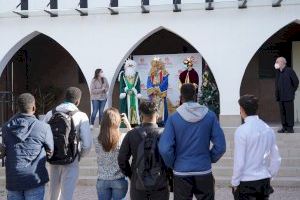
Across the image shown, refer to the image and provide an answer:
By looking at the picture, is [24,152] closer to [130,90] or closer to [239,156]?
[239,156]

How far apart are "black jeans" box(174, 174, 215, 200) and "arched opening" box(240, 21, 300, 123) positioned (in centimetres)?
998

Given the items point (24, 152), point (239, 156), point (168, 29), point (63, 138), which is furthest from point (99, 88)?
point (239, 156)

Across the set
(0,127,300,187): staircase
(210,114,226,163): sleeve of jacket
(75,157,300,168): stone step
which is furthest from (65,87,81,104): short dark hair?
(75,157,300,168): stone step

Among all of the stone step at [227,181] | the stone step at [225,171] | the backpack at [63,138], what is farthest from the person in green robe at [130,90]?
the backpack at [63,138]

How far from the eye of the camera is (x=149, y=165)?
13.9 feet

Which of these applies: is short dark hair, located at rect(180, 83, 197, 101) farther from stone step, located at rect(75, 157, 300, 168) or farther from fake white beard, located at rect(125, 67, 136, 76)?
fake white beard, located at rect(125, 67, 136, 76)

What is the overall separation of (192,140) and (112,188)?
3.03ft

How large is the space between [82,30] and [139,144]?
815cm

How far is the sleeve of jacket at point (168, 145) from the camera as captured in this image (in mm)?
4176

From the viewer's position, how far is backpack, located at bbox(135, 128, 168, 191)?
4.20m

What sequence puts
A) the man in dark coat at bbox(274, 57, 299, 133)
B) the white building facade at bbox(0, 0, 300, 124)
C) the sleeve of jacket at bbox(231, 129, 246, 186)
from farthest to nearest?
the white building facade at bbox(0, 0, 300, 124)
the man in dark coat at bbox(274, 57, 299, 133)
the sleeve of jacket at bbox(231, 129, 246, 186)

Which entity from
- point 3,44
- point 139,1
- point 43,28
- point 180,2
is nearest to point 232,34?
point 180,2

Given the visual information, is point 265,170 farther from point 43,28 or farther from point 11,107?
point 11,107

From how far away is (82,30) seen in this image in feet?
39.1
